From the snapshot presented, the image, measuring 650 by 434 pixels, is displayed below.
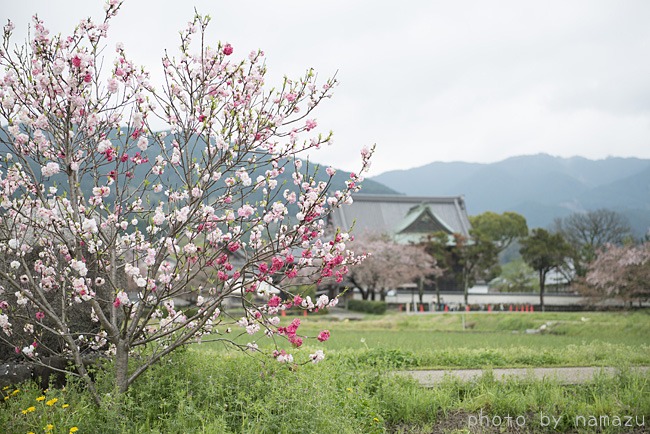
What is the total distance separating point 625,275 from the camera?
25.0 m

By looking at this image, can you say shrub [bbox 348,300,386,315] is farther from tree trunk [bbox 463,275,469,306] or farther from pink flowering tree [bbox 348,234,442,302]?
tree trunk [bbox 463,275,469,306]

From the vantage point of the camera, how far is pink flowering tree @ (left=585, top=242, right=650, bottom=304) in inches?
963

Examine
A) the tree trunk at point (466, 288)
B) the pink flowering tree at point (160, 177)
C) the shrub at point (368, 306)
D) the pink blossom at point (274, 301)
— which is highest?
the pink flowering tree at point (160, 177)

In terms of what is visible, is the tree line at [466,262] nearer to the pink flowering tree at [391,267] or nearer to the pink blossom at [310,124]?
the pink flowering tree at [391,267]

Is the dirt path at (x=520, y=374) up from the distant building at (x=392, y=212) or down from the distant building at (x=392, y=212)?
down

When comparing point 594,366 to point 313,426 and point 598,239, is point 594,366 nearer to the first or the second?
point 313,426

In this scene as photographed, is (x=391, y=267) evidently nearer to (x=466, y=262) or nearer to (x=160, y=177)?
(x=466, y=262)

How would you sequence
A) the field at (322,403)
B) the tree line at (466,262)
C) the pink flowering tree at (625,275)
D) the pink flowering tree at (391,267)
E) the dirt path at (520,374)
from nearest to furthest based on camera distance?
1. the field at (322,403)
2. the dirt path at (520,374)
3. the pink flowering tree at (625,275)
4. the tree line at (466,262)
5. the pink flowering tree at (391,267)

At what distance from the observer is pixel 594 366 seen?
29.5 ft

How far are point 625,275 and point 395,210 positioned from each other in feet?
97.5

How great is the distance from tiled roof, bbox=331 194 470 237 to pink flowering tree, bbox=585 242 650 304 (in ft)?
77.2

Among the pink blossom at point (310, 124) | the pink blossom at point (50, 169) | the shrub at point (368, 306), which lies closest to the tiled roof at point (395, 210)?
the shrub at point (368, 306)

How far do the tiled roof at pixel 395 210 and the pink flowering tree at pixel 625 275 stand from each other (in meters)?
23.5

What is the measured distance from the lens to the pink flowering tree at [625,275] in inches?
963
